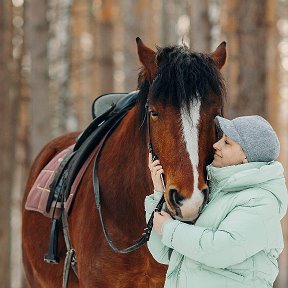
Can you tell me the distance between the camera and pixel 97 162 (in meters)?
4.98

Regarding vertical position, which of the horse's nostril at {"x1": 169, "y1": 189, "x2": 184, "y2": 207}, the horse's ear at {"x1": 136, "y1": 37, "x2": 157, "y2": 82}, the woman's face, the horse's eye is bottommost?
the horse's nostril at {"x1": 169, "y1": 189, "x2": 184, "y2": 207}

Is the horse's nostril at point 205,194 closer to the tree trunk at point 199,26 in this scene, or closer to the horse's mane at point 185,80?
the horse's mane at point 185,80

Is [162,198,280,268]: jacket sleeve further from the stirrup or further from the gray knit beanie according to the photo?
the stirrup

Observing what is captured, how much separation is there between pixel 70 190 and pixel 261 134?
6.82 ft

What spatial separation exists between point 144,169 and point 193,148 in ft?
2.69

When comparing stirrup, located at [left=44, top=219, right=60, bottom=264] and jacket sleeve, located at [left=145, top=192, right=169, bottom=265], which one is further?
stirrup, located at [left=44, top=219, right=60, bottom=264]

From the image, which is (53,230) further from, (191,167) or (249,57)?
(249,57)

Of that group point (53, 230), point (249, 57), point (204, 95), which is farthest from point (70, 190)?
point (249, 57)

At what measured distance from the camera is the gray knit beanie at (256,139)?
347 cm

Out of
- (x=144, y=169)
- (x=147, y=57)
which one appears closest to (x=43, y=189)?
(x=144, y=169)

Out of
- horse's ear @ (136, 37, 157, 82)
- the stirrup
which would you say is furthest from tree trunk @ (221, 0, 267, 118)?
horse's ear @ (136, 37, 157, 82)

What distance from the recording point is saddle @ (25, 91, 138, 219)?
5238 millimetres

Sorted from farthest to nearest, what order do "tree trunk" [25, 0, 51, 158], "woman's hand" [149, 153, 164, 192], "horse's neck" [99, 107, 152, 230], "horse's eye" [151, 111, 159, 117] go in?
"tree trunk" [25, 0, 51, 158] < "horse's neck" [99, 107, 152, 230] < "horse's eye" [151, 111, 159, 117] < "woman's hand" [149, 153, 164, 192]

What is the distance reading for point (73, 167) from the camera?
5293 millimetres
